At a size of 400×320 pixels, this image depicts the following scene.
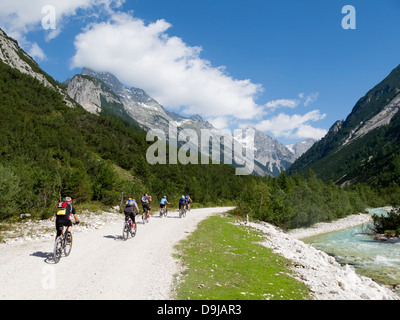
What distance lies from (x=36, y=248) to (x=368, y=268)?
25917 mm

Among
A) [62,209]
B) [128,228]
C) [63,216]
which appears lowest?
[128,228]

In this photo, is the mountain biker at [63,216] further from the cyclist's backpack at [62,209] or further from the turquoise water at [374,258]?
the turquoise water at [374,258]

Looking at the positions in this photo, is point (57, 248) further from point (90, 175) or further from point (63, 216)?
point (90, 175)

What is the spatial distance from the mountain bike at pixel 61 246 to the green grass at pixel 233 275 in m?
5.43

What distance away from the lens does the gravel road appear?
7750 mm

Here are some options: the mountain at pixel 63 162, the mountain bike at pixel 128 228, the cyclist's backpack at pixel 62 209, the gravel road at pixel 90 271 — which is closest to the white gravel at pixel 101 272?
the gravel road at pixel 90 271

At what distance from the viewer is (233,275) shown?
10.4m

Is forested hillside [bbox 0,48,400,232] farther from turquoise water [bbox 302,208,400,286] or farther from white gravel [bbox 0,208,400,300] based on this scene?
turquoise water [bbox 302,208,400,286]

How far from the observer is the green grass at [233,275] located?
27.7 ft

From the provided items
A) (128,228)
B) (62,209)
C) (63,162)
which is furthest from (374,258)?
(63,162)

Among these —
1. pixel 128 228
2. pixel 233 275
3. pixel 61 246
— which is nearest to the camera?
pixel 233 275

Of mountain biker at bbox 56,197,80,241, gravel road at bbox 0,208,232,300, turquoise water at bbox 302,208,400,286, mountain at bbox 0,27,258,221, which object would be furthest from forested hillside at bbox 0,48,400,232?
turquoise water at bbox 302,208,400,286

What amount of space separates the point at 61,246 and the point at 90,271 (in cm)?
240
